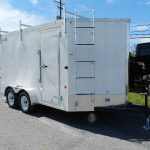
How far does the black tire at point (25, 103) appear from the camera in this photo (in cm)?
1056

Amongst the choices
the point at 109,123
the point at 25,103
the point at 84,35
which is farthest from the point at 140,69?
the point at 84,35

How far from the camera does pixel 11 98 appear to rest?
1170cm

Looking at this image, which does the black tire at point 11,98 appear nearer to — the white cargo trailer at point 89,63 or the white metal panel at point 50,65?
the white metal panel at point 50,65

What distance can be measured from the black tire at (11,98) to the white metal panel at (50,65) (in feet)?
5.99

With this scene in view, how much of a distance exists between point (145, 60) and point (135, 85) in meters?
2.63

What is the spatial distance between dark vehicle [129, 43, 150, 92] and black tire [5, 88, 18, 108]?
4.49 m

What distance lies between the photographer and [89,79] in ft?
29.3

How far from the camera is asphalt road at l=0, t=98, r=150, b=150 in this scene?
284 inches

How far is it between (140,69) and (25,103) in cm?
556

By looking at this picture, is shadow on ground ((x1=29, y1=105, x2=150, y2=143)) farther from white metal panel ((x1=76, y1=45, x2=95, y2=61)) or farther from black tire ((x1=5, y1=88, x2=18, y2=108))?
white metal panel ((x1=76, y1=45, x2=95, y2=61))

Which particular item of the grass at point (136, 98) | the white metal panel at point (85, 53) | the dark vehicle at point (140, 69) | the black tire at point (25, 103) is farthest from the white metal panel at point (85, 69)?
the grass at point (136, 98)

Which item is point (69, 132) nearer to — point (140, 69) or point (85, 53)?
point (85, 53)

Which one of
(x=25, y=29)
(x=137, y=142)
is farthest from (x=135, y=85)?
(x=137, y=142)

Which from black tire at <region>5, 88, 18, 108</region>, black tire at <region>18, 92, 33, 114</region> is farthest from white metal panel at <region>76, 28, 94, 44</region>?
black tire at <region>5, 88, 18, 108</region>
